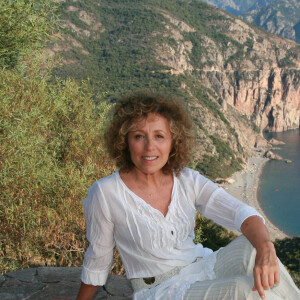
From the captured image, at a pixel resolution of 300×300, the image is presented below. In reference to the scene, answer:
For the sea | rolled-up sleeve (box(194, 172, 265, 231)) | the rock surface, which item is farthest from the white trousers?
the sea

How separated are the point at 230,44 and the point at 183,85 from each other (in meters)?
40.7

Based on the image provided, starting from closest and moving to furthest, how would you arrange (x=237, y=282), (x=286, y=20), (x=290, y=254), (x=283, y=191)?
(x=237, y=282) < (x=290, y=254) < (x=283, y=191) < (x=286, y=20)

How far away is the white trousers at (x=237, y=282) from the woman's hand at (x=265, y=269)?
0.03 metres

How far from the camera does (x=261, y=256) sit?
5.09ft

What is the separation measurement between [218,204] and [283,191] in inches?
1960

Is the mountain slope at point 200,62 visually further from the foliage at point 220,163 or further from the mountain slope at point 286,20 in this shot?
the mountain slope at point 286,20

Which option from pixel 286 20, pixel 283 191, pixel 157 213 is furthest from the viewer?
pixel 286 20

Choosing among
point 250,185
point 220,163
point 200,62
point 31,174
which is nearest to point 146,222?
point 31,174

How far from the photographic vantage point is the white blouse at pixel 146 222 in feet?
5.77

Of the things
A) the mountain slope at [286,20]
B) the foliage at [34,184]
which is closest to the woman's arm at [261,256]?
the foliage at [34,184]

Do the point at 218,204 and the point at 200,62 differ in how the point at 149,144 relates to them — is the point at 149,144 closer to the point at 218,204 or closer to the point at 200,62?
the point at 218,204

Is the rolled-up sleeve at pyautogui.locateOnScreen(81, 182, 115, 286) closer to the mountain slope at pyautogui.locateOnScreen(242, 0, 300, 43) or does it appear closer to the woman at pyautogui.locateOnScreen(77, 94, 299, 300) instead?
the woman at pyautogui.locateOnScreen(77, 94, 299, 300)

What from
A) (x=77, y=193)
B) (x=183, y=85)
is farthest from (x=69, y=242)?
(x=183, y=85)

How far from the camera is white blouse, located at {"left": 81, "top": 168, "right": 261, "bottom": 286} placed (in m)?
1.76
